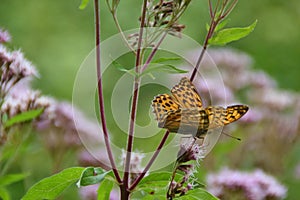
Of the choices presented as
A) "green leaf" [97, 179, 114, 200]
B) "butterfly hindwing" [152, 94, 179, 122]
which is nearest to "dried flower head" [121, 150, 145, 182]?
"green leaf" [97, 179, 114, 200]

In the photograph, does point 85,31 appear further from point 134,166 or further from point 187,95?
point 187,95

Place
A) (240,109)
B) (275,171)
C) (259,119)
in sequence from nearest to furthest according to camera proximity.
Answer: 1. (240,109)
2. (275,171)
3. (259,119)

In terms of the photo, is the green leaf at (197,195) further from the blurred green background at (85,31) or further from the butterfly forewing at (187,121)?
the blurred green background at (85,31)

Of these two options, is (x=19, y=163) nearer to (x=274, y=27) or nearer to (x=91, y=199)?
(x=91, y=199)

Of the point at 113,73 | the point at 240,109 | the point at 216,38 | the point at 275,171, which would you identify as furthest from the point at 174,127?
the point at 113,73

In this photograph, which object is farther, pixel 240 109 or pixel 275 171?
pixel 275 171

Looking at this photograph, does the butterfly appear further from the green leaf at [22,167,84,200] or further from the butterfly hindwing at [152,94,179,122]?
the green leaf at [22,167,84,200]
